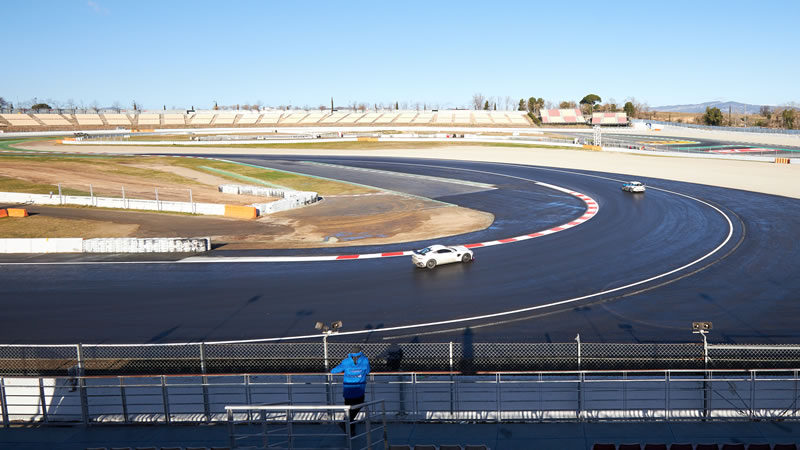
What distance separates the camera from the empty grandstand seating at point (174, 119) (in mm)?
155250

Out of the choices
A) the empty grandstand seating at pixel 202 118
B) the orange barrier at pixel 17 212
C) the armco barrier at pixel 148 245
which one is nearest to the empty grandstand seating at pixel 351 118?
the empty grandstand seating at pixel 202 118

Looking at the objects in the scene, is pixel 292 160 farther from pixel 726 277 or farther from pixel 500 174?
pixel 726 277

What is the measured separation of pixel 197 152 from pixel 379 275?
72844 millimetres

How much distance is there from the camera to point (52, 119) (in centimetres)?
15062

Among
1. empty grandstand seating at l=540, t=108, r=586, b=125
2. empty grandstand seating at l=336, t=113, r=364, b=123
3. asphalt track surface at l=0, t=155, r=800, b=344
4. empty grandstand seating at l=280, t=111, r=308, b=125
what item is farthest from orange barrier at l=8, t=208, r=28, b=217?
empty grandstand seating at l=540, t=108, r=586, b=125

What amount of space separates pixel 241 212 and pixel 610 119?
12315 centimetres

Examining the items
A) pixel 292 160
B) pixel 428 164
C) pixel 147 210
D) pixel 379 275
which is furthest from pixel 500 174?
pixel 379 275

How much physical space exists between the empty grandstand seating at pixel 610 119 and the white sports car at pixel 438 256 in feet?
414

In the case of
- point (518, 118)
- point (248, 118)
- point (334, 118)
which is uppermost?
point (248, 118)

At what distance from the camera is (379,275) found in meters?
26.3

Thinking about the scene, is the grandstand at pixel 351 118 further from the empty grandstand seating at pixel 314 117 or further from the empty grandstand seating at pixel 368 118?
the empty grandstand seating at pixel 314 117

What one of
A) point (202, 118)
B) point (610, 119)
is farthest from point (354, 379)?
point (202, 118)

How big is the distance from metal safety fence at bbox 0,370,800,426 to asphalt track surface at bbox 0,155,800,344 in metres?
6.51

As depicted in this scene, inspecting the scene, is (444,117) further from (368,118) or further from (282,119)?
(282,119)
